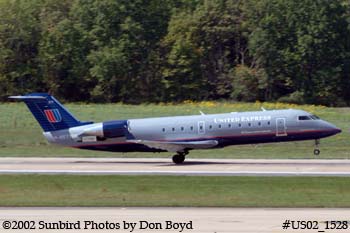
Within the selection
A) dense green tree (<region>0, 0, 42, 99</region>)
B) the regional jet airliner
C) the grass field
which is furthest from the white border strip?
A: dense green tree (<region>0, 0, 42, 99</region>)

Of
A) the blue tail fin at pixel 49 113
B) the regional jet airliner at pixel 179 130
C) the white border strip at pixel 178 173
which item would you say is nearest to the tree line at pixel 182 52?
the regional jet airliner at pixel 179 130

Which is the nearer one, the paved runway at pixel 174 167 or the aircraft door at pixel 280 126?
the paved runway at pixel 174 167

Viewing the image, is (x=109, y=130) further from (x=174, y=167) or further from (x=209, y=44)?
(x=209, y=44)

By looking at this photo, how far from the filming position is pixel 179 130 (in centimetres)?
4603

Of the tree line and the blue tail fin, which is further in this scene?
the tree line

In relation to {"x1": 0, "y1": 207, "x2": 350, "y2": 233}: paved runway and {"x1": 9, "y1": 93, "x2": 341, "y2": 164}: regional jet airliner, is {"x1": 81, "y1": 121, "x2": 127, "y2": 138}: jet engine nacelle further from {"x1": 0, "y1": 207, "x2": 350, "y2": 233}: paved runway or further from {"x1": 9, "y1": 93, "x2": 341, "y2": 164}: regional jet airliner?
{"x1": 0, "y1": 207, "x2": 350, "y2": 233}: paved runway

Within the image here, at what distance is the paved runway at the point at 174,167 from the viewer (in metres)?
39.0

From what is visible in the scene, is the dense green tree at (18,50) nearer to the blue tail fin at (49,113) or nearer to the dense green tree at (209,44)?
the dense green tree at (209,44)

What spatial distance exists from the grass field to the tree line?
6.68 metres

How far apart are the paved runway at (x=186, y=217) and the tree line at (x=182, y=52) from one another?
5910 cm

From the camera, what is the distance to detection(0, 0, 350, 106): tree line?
8844 cm

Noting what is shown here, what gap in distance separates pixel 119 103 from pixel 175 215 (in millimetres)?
61267

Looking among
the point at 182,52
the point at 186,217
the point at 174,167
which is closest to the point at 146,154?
the point at 174,167

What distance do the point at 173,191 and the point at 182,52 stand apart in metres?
58.1
